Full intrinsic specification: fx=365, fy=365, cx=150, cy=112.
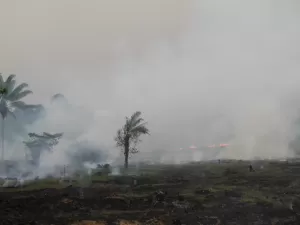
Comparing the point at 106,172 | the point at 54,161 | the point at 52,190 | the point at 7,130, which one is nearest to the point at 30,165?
the point at 54,161

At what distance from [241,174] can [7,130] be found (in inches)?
2384

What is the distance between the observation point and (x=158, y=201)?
40844mm

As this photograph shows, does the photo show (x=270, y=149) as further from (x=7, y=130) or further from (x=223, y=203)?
(x=7, y=130)

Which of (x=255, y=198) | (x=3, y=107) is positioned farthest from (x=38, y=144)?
(x=255, y=198)

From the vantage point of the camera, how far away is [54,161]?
237 ft

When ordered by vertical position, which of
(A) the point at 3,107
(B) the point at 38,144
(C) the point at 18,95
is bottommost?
(B) the point at 38,144

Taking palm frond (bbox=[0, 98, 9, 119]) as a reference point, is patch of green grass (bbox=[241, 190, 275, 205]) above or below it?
below

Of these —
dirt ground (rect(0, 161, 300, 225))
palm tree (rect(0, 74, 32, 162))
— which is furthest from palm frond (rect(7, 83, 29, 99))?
dirt ground (rect(0, 161, 300, 225))

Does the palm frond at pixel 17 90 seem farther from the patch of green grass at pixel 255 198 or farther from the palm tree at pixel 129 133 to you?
the patch of green grass at pixel 255 198

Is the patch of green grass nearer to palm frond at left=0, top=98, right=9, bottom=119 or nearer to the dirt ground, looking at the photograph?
the dirt ground

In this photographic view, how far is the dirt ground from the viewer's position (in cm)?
3500

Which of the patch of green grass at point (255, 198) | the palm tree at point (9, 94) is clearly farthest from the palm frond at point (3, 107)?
the patch of green grass at point (255, 198)

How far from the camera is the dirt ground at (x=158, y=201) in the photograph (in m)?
35.0

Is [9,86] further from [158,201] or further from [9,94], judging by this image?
[158,201]
